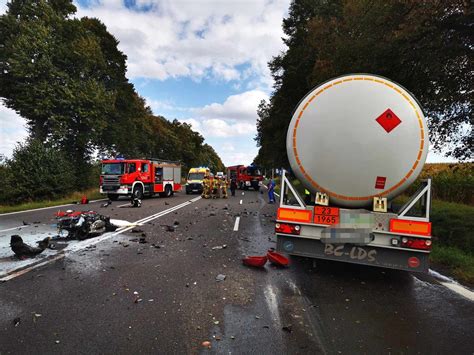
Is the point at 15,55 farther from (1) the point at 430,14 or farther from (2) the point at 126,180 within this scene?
(1) the point at 430,14

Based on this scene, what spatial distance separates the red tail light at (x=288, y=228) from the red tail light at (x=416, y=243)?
4.99 ft

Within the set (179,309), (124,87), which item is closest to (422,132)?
(179,309)

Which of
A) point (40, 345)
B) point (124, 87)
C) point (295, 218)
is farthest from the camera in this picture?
point (124, 87)

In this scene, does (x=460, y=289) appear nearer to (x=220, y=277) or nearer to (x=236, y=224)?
(x=220, y=277)

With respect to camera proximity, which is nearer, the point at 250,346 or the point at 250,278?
the point at 250,346

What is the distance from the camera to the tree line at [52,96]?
19.2 metres

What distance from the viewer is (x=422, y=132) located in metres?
4.56

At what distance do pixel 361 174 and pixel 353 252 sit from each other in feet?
3.93

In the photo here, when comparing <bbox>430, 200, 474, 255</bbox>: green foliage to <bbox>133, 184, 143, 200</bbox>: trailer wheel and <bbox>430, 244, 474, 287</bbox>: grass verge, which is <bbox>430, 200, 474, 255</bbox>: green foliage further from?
<bbox>133, 184, 143, 200</bbox>: trailer wheel

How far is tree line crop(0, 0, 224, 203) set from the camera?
19.2 meters

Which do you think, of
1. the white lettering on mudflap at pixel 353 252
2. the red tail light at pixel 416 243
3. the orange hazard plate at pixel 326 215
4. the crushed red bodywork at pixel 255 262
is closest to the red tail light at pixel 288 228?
the orange hazard plate at pixel 326 215

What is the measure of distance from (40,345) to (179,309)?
1444 millimetres

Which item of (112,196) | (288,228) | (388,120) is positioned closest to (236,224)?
(288,228)

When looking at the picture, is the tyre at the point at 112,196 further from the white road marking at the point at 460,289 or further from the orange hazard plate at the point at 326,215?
the white road marking at the point at 460,289
